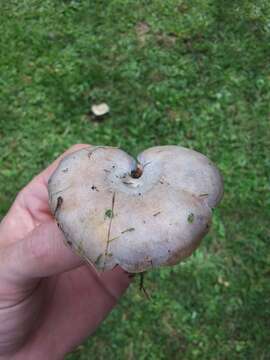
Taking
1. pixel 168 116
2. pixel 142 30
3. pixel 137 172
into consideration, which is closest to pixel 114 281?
pixel 137 172

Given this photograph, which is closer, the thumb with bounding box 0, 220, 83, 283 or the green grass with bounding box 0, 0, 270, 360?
the thumb with bounding box 0, 220, 83, 283

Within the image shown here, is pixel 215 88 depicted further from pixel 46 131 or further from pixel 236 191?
pixel 46 131

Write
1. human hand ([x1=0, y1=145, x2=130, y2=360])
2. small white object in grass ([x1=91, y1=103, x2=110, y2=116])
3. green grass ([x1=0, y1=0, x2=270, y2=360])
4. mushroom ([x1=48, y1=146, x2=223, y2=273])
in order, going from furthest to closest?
1. small white object in grass ([x1=91, y1=103, x2=110, y2=116])
2. green grass ([x1=0, y1=0, x2=270, y2=360])
3. human hand ([x1=0, y1=145, x2=130, y2=360])
4. mushroom ([x1=48, y1=146, x2=223, y2=273])

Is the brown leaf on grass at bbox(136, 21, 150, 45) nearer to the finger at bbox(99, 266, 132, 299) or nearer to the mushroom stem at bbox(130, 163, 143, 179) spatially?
the finger at bbox(99, 266, 132, 299)

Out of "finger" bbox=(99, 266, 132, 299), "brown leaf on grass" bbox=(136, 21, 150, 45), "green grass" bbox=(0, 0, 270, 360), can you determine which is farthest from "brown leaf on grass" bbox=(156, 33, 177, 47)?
"finger" bbox=(99, 266, 132, 299)

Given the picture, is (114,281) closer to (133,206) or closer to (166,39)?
(133,206)

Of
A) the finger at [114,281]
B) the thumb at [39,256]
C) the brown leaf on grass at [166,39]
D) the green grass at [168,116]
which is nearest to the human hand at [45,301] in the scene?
the finger at [114,281]

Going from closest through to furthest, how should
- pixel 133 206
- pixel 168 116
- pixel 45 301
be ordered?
pixel 133 206, pixel 45 301, pixel 168 116
